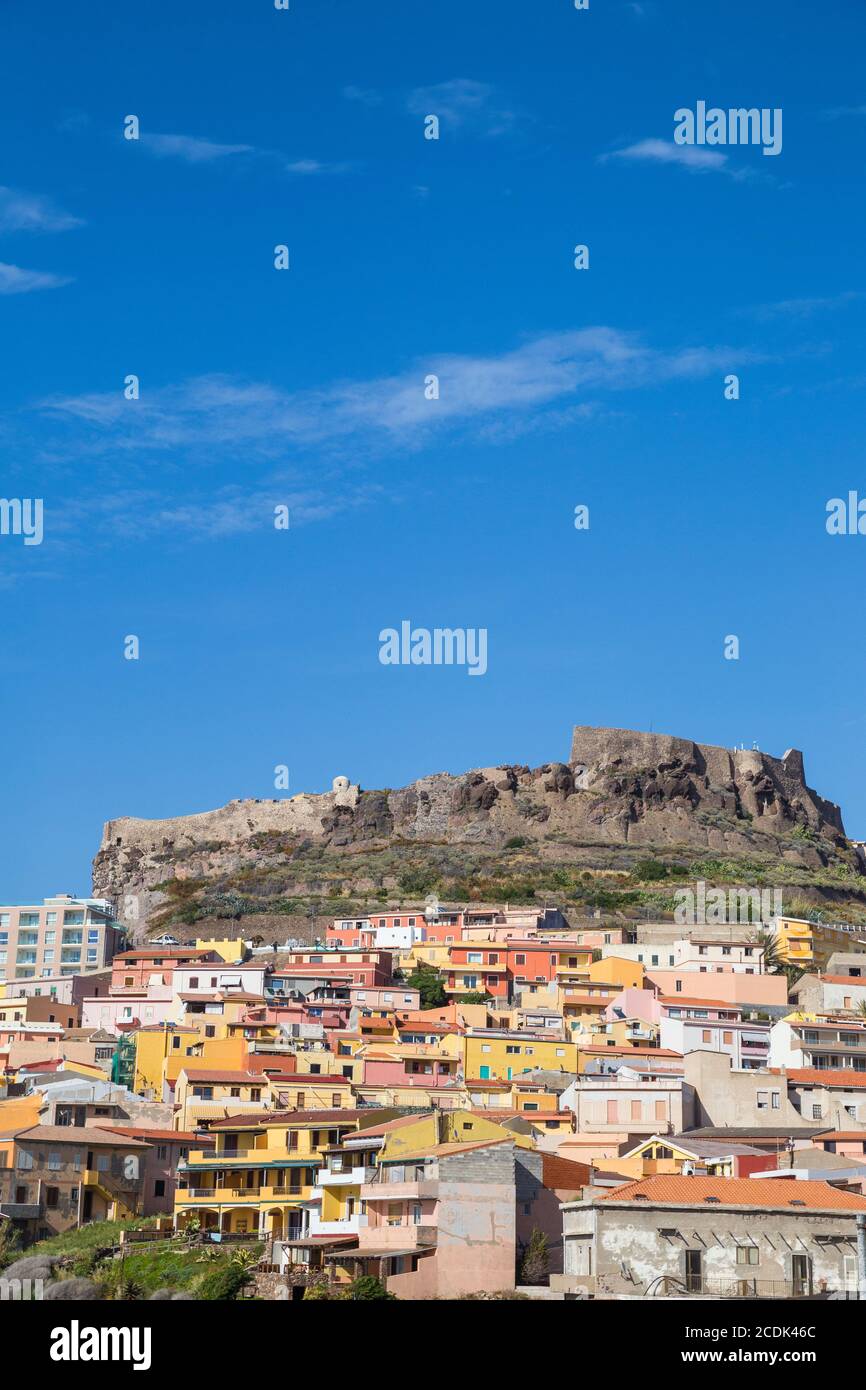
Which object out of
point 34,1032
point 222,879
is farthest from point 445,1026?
point 222,879

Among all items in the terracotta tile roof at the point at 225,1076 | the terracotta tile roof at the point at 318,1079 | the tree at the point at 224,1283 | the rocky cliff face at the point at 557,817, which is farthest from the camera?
the rocky cliff face at the point at 557,817

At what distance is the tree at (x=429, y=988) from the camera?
240 feet

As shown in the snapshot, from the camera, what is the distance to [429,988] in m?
74.0

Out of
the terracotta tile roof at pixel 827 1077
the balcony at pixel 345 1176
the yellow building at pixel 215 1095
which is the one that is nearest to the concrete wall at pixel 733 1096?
the terracotta tile roof at pixel 827 1077

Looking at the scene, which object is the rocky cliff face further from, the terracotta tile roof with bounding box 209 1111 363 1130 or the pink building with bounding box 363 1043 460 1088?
the terracotta tile roof with bounding box 209 1111 363 1130

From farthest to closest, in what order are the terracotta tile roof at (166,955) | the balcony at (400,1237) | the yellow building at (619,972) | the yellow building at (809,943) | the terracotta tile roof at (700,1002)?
the yellow building at (809,943) → the terracotta tile roof at (166,955) → the yellow building at (619,972) → the terracotta tile roof at (700,1002) → the balcony at (400,1237)

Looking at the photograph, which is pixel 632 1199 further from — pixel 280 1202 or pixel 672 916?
pixel 672 916

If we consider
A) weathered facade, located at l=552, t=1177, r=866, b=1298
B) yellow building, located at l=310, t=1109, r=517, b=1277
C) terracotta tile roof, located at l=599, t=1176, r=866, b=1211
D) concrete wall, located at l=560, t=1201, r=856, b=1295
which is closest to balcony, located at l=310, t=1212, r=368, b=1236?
yellow building, located at l=310, t=1109, r=517, b=1277

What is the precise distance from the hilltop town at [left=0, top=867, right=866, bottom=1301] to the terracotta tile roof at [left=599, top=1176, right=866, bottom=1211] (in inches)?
4.1

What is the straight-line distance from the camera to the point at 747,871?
4343 inches

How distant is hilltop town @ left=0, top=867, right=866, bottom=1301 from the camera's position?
3847 centimetres

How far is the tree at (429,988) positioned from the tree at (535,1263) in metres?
31.9

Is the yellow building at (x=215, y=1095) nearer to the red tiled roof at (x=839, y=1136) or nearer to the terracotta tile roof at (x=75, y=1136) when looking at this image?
the terracotta tile roof at (x=75, y=1136)
